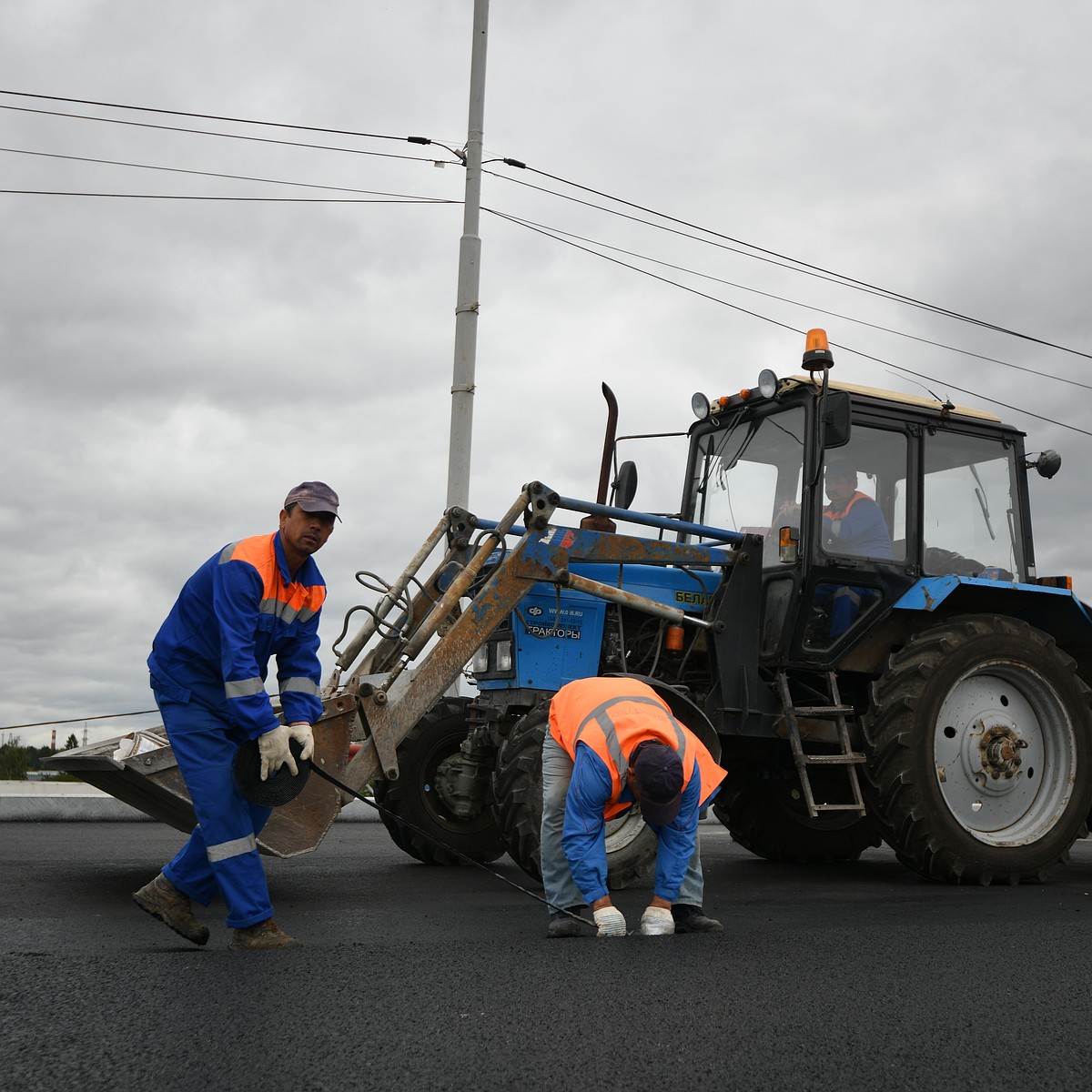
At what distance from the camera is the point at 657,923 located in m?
4.98

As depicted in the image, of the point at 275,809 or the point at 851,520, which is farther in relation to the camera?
the point at 851,520

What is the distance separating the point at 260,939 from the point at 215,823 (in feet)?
1.45

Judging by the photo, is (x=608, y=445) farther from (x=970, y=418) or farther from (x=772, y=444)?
(x=970, y=418)

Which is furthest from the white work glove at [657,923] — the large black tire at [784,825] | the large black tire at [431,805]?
the large black tire at [784,825]

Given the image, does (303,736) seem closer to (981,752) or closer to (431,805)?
(431,805)

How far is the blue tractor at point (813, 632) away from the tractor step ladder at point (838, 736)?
0.02m

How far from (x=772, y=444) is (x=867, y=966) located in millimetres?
4063

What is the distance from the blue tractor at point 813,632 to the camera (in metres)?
6.98

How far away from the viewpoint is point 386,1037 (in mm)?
3238

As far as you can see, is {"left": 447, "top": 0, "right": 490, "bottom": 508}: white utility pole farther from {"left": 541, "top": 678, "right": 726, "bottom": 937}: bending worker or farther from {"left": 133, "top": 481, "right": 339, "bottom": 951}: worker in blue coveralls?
Answer: {"left": 133, "top": 481, "right": 339, "bottom": 951}: worker in blue coveralls

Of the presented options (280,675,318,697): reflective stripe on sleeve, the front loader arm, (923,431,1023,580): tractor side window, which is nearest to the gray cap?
(280,675,318,697): reflective stripe on sleeve

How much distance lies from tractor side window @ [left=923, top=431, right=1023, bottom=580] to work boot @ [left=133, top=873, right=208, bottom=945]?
4839 millimetres

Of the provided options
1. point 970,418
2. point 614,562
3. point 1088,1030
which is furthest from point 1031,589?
point 1088,1030

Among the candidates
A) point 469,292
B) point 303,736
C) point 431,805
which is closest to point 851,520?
point 431,805
